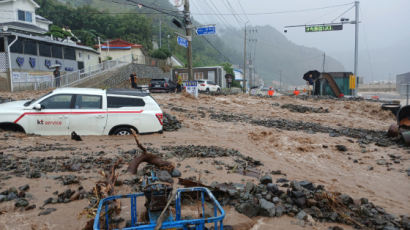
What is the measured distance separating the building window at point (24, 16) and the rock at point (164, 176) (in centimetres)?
3986

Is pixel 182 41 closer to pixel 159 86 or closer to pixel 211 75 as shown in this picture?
pixel 159 86

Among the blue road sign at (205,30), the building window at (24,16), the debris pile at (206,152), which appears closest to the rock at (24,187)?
the debris pile at (206,152)

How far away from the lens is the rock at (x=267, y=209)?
3.93m

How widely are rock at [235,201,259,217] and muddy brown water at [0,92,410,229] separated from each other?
9cm

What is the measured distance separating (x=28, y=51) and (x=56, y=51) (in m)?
4.14

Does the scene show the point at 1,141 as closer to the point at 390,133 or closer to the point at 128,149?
the point at 128,149

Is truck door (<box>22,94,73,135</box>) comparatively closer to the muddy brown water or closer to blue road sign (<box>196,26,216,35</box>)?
the muddy brown water

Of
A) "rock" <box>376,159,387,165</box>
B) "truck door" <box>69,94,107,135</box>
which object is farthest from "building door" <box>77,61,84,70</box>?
"rock" <box>376,159,387,165</box>

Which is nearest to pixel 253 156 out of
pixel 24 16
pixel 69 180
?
pixel 69 180

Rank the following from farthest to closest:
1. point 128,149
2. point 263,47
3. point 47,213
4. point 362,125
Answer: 1. point 263,47
2. point 362,125
3. point 128,149
4. point 47,213

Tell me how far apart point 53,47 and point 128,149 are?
27432mm

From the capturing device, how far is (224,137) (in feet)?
32.7

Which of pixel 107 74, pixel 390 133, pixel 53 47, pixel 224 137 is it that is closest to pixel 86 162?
pixel 224 137

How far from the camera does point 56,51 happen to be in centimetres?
3017
